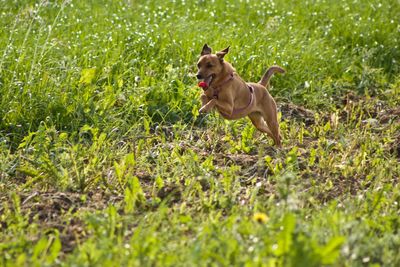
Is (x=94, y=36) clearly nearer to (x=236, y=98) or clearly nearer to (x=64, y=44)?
(x=64, y=44)

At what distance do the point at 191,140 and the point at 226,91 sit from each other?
2.60 ft

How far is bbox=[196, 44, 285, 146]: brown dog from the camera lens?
19.8 ft

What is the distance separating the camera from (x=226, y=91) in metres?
6.07

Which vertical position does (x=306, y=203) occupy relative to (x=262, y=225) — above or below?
below

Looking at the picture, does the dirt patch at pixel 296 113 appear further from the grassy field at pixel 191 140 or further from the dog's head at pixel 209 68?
the dog's head at pixel 209 68

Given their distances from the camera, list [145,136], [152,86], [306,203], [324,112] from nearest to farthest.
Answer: [306,203] → [145,136] → [152,86] → [324,112]

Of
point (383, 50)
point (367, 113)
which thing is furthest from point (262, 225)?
point (383, 50)

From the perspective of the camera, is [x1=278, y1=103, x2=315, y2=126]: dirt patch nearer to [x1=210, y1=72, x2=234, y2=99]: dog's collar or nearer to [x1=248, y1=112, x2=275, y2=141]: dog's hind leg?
[x1=248, y1=112, x2=275, y2=141]: dog's hind leg

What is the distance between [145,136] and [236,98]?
797 millimetres

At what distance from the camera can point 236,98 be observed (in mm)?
6207

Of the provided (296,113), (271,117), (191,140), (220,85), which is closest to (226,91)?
(220,85)

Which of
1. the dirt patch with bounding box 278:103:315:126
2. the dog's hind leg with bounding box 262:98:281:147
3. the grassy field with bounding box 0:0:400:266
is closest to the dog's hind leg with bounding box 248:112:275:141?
the dog's hind leg with bounding box 262:98:281:147

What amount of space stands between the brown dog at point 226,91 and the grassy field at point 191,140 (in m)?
0.36

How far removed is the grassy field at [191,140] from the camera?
4516 millimetres
